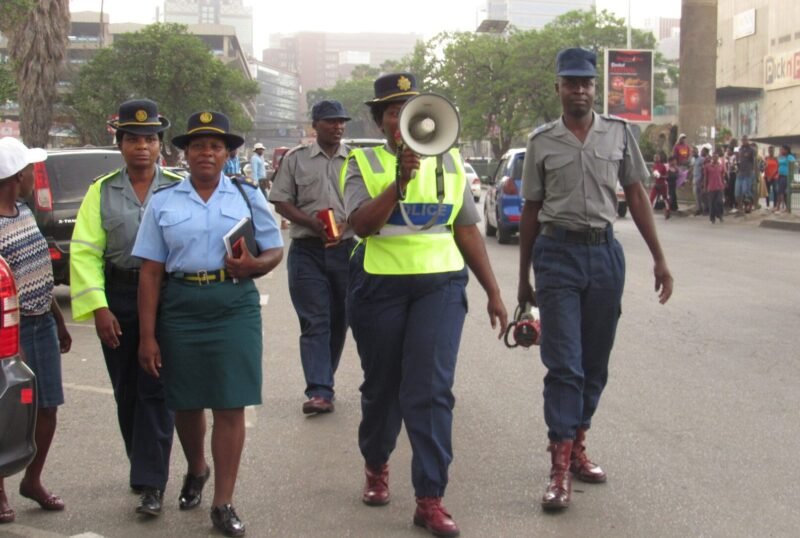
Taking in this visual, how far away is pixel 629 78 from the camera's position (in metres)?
39.8

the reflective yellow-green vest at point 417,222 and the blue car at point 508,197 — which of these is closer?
the reflective yellow-green vest at point 417,222

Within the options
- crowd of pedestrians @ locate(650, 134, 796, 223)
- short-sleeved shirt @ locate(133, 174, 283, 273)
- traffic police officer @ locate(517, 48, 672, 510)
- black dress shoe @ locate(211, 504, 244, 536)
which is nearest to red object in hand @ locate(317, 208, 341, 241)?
traffic police officer @ locate(517, 48, 672, 510)

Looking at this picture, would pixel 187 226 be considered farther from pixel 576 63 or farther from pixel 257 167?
pixel 257 167

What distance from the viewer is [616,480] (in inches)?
220

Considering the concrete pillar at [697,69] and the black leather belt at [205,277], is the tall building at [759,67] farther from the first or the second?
the black leather belt at [205,277]

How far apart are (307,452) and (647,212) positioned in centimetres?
222

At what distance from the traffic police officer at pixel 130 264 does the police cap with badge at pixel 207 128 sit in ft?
1.12

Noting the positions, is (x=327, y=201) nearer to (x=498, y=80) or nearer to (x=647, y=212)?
(x=647, y=212)

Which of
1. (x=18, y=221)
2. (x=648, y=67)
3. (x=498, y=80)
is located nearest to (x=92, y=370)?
(x=18, y=221)

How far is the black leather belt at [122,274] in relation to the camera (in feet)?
17.0

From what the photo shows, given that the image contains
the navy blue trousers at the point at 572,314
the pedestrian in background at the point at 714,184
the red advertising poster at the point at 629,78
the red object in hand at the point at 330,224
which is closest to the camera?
the navy blue trousers at the point at 572,314

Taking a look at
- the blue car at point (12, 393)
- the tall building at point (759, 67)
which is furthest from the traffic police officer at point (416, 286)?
the tall building at point (759, 67)

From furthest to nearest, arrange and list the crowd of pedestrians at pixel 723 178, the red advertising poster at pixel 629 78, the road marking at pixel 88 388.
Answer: the red advertising poster at pixel 629 78
the crowd of pedestrians at pixel 723 178
the road marking at pixel 88 388

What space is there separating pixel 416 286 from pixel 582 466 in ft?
4.68
